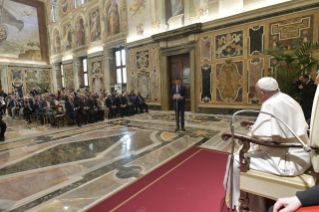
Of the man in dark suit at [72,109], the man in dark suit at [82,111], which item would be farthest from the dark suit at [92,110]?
the man in dark suit at [72,109]

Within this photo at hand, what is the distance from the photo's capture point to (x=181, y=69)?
9.55m

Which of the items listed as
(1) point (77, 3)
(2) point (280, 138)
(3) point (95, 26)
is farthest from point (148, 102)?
(1) point (77, 3)

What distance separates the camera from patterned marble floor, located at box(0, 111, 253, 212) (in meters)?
2.41

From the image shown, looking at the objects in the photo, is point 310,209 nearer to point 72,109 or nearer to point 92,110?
point 72,109

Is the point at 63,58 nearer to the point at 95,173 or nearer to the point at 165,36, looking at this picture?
the point at 165,36

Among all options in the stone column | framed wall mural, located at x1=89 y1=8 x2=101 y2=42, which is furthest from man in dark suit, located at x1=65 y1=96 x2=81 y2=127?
framed wall mural, located at x1=89 y1=8 x2=101 y2=42

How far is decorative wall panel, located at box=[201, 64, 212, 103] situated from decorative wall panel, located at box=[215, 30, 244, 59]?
73 cm

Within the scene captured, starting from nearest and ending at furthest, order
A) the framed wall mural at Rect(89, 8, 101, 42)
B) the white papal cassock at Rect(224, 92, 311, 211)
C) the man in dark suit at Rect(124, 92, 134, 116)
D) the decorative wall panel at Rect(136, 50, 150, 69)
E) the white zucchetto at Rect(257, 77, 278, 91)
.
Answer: the white papal cassock at Rect(224, 92, 311, 211) → the white zucchetto at Rect(257, 77, 278, 91) → the man in dark suit at Rect(124, 92, 134, 116) → the decorative wall panel at Rect(136, 50, 150, 69) → the framed wall mural at Rect(89, 8, 101, 42)

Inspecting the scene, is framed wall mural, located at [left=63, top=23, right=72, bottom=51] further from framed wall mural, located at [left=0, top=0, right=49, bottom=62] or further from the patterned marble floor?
the patterned marble floor

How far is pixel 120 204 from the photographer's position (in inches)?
86.0

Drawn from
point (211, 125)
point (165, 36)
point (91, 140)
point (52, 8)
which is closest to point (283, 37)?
point (211, 125)

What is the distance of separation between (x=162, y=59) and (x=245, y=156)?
8710 millimetres

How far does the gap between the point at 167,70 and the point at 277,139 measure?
8.56 metres

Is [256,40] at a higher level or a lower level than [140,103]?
higher
